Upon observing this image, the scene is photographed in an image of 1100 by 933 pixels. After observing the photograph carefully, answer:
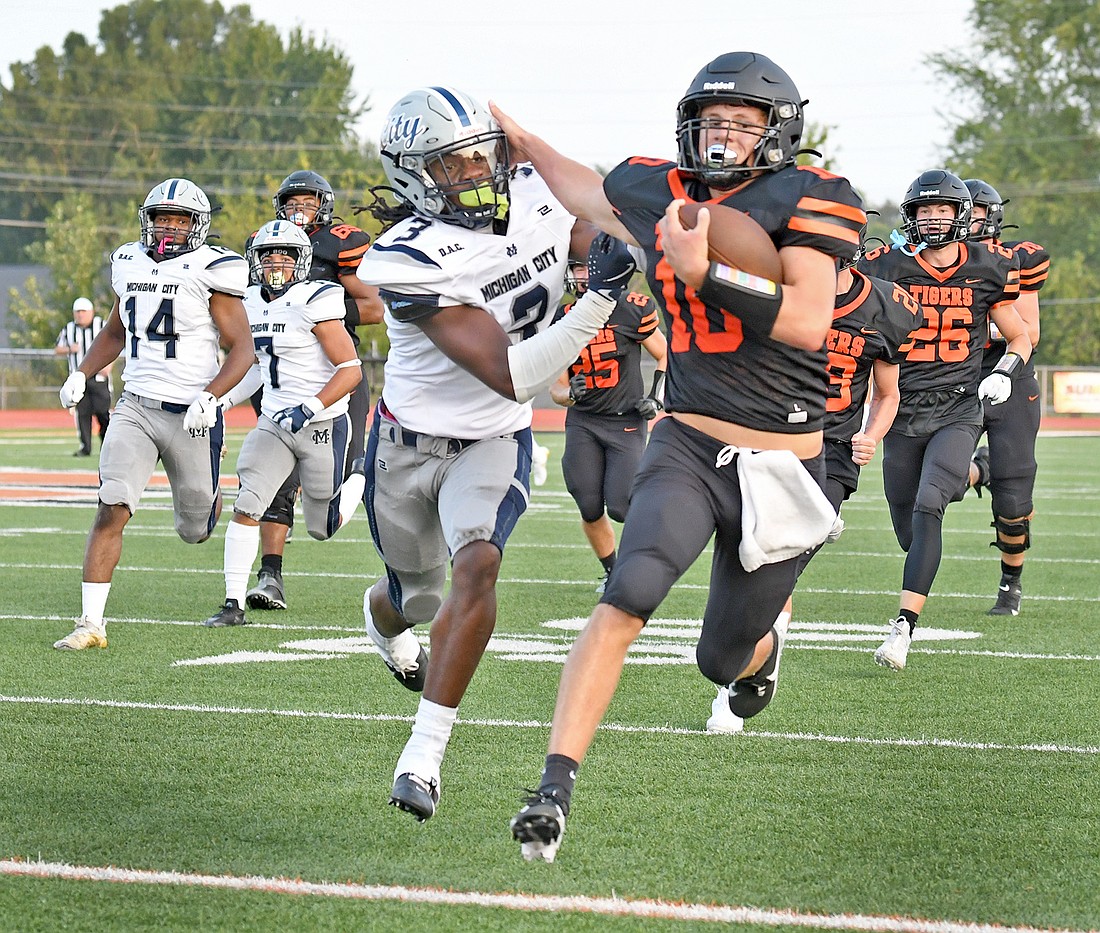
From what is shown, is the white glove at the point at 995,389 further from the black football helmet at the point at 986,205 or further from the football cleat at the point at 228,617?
the football cleat at the point at 228,617

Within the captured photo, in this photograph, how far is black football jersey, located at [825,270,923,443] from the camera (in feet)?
20.9

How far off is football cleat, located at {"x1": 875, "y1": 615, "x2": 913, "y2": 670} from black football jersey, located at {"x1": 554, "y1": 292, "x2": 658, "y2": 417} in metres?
2.58

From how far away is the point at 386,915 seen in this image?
324cm

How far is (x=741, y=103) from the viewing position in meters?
3.78

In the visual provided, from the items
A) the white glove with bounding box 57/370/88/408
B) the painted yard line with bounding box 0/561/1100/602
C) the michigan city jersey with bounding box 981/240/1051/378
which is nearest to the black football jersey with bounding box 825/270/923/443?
the michigan city jersey with bounding box 981/240/1051/378

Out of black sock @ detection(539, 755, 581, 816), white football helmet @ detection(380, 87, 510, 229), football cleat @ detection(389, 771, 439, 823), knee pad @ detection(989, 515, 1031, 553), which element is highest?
white football helmet @ detection(380, 87, 510, 229)

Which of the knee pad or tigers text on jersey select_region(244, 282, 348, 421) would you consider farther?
the knee pad

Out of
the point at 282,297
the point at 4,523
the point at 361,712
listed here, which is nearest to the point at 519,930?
the point at 361,712

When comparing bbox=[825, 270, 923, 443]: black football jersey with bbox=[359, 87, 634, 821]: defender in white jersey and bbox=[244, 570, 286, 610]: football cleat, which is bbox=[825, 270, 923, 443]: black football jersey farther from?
bbox=[244, 570, 286, 610]: football cleat

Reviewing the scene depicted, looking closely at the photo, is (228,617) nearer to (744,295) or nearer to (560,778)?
(560,778)

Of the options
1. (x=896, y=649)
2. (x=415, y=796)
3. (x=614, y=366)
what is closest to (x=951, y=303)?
(x=896, y=649)

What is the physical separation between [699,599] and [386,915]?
17.6ft

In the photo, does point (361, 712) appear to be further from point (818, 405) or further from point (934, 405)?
point (934, 405)

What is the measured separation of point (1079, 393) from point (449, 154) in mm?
31159
